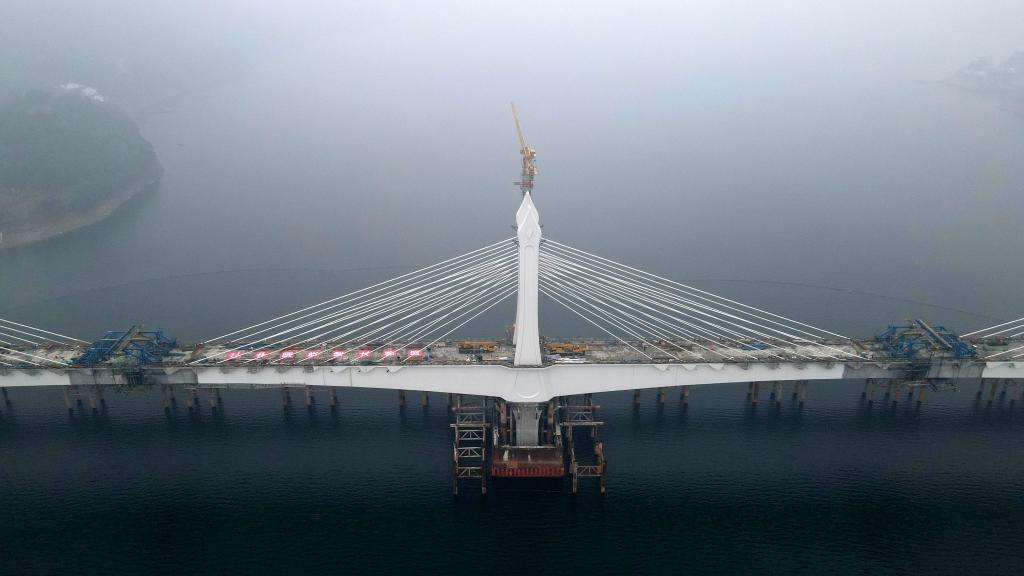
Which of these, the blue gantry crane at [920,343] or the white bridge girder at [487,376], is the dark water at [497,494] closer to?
the white bridge girder at [487,376]

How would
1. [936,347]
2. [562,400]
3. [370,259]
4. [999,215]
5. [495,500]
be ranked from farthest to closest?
[999,215] < [370,259] < [562,400] < [936,347] < [495,500]

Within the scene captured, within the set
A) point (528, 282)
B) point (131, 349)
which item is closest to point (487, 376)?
point (528, 282)

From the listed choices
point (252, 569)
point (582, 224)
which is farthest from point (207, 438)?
point (582, 224)

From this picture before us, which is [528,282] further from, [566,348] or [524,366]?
[566,348]

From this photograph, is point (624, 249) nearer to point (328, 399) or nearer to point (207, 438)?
point (328, 399)

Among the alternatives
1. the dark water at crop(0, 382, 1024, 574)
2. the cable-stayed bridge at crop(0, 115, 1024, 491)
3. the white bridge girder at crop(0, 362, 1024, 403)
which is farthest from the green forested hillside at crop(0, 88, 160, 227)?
the white bridge girder at crop(0, 362, 1024, 403)

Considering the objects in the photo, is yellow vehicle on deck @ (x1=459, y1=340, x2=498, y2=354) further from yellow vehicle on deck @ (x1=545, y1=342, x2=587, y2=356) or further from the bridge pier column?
the bridge pier column
